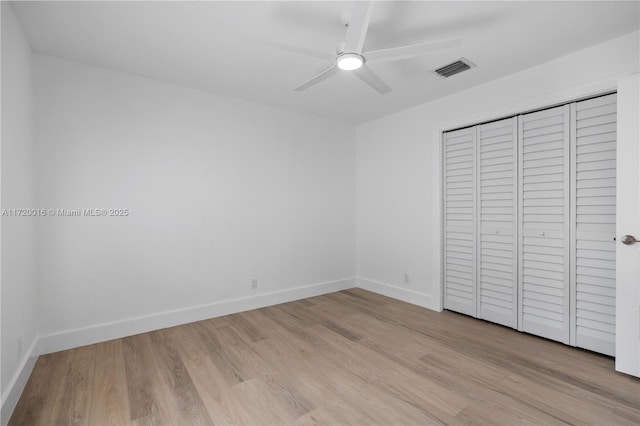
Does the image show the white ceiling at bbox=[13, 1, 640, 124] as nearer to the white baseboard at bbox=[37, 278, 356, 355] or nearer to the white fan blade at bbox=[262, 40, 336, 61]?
the white fan blade at bbox=[262, 40, 336, 61]

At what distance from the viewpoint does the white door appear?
2121 mm

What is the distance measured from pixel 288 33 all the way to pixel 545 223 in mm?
2714

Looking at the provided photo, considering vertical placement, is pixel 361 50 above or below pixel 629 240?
above

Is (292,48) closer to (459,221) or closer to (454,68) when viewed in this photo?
(454,68)

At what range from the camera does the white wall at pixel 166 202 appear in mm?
2629

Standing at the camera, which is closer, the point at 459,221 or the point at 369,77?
the point at 369,77

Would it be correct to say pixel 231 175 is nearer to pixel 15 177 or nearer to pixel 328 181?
pixel 328 181

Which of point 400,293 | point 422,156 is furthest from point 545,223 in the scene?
point 400,293

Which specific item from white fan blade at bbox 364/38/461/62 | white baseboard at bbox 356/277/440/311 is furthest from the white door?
white baseboard at bbox 356/277/440/311

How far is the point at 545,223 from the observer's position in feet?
9.12

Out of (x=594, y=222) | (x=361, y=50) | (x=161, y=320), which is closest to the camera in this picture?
(x=361, y=50)

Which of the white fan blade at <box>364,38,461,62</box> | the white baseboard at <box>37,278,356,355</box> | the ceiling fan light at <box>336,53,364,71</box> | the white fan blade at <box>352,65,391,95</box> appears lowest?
the white baseboard at <box>37,278,356,355</box>

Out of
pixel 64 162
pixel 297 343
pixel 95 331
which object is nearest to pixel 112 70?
pixel 64 162

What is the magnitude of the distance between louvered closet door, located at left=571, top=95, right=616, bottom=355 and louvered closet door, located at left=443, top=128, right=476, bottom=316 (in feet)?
2.90
